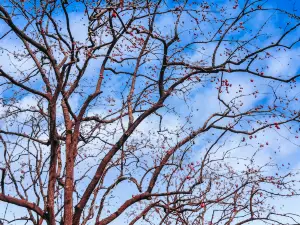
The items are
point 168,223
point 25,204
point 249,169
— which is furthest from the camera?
point 168,223

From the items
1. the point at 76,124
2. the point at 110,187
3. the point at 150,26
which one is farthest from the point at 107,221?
the point at 150,26

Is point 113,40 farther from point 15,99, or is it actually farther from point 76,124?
point 15,99

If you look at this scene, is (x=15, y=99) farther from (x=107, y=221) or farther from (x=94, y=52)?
(x=107, y=221)

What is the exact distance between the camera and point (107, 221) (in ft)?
27.4

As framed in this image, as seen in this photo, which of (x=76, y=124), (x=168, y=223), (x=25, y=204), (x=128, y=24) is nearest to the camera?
(x=25, y=204)

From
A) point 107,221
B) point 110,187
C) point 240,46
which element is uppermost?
point 240,46

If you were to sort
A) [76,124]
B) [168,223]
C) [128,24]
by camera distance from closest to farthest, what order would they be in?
[128,24]
[76,124]
[168,223]

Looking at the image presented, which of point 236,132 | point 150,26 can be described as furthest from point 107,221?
point 150,26

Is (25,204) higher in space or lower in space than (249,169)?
lower

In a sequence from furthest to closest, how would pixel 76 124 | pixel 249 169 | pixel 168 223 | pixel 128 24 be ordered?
pixel 168 223 → pixel 249 169 → pixel 76 124 → pixel 128 24

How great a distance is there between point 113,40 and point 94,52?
494 millimetres

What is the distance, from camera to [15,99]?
32.6ft

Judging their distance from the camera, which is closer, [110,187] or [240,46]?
[240,46]

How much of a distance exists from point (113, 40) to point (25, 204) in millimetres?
3814
